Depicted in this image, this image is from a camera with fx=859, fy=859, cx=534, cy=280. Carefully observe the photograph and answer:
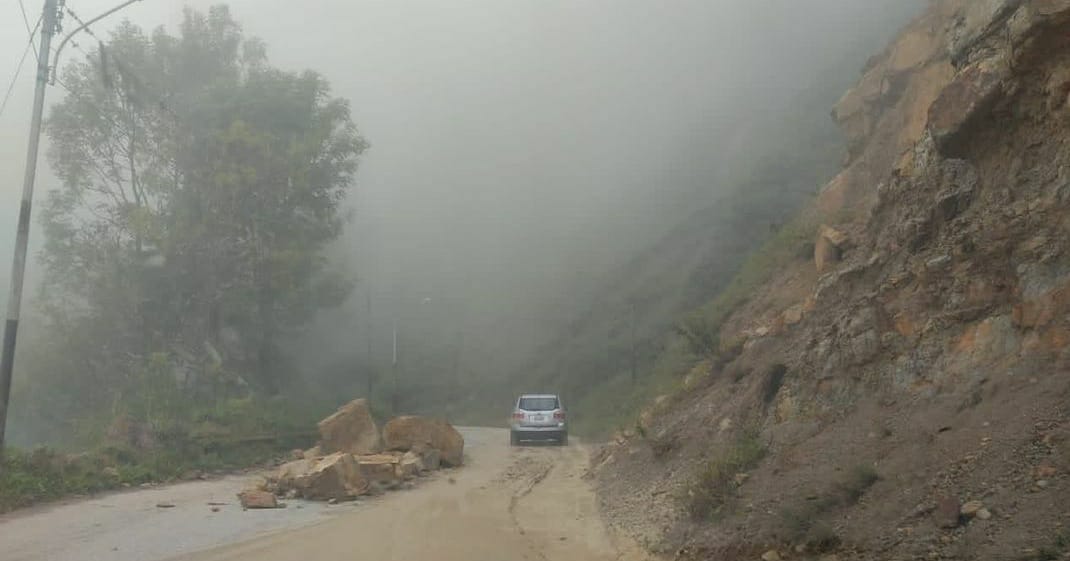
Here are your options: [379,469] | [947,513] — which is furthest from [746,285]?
[947,513]

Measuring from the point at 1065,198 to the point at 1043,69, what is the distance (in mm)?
1681

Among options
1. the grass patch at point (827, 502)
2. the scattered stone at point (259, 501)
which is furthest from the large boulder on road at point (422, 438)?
the grass patch at point (827, 502)

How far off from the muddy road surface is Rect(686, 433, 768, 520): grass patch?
0.94 metres

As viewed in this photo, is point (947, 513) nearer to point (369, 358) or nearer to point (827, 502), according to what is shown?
point (827, 502)

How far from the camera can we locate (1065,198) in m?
9.14

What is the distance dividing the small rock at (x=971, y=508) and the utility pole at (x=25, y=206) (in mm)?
15871

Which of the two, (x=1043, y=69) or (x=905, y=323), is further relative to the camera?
(x=905, y=323)

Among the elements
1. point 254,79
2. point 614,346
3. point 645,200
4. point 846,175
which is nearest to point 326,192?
point 254,79

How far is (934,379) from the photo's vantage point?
31.5 ft

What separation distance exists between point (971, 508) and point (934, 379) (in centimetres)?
315

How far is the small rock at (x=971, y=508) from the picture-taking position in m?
6.66

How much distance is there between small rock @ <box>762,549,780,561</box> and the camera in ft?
25.1

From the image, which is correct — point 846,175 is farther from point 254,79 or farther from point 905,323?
point 254,79

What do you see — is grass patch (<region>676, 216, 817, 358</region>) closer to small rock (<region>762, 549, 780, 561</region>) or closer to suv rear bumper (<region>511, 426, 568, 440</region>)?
suv rear bumper (<region>511, 426, 568, 440</region>)
